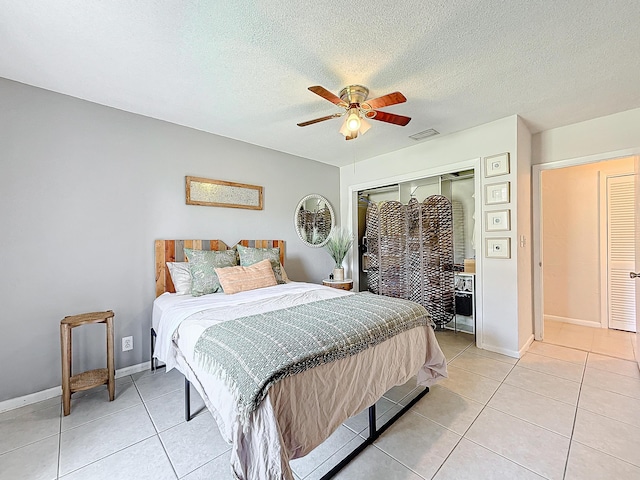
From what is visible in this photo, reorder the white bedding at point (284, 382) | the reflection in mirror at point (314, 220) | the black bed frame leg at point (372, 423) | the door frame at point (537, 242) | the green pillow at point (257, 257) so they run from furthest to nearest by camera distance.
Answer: the reflection in mirror at point (314, 220) < the door frame at point (537, 242) < the green pillow at point (257, 257) < the black bed frame leg at point (372, 423) < the white bedding at point (284, 382)

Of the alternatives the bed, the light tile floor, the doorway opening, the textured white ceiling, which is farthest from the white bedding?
the doorway opening

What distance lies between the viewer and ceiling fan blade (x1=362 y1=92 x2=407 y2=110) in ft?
6.16

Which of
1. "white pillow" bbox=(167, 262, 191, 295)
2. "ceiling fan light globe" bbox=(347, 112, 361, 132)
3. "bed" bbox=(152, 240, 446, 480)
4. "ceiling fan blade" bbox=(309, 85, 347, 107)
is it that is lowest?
"bed" bbox=(152, 240, 446, 480)

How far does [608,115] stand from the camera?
111 inches

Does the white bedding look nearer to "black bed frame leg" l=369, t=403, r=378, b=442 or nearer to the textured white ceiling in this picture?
"black bed frame leg" l=369, t=403, r=378, b=442

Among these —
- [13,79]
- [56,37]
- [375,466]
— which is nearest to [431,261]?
[375,466]

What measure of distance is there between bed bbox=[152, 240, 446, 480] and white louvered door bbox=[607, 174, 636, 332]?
3.39m

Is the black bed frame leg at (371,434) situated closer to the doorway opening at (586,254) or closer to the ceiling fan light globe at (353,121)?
the ceiling fan light globe at (353,121)

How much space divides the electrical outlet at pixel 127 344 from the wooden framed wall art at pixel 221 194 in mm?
1473

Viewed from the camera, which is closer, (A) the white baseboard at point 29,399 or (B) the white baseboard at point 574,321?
(A) the white baseboard at point 29,399

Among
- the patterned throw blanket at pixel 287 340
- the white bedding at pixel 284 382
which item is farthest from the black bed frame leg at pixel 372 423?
the patterned throw blanket at pixel 287 340

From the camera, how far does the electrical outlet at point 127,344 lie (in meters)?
2.62

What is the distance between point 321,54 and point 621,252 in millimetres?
4561

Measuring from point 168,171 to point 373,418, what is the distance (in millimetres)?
2949
